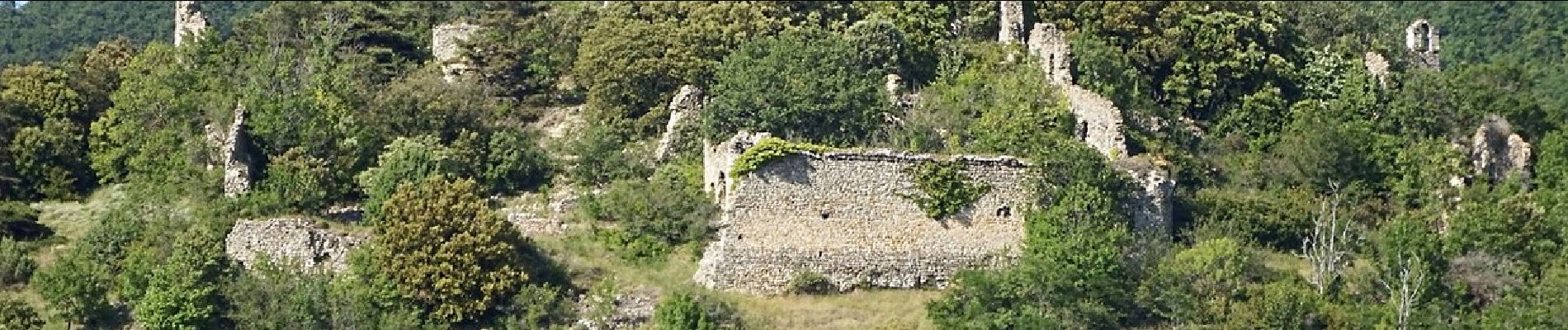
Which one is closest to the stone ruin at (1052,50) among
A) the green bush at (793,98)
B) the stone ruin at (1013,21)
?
the stone ruin at (1013,21)

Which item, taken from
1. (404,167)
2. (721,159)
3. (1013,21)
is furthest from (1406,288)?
(404,167)

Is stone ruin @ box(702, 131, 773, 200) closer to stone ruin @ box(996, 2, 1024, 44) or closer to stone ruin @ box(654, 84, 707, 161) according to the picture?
stone ruin @ box(654, 84, 707, 161)

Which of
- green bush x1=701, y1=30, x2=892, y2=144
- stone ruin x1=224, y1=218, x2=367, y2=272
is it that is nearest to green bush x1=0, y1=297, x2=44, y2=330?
stone ruin x1=224, y1=218, x2=367, y2=272

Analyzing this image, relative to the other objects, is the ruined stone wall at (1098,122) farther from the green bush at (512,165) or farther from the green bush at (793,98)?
the green bush at (512,165)

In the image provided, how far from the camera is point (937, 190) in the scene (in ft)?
134

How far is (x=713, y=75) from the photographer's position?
4747cm

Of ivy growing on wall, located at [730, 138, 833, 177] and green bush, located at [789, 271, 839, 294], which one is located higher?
ivy growing on wall, located at [730, 138, 833, 177]

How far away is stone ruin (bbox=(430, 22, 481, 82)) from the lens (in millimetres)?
49406

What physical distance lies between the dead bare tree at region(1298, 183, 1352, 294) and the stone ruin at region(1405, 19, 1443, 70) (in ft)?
26.1

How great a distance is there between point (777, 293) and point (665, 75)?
8436 millimetres

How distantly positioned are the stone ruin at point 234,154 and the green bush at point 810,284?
9.17m

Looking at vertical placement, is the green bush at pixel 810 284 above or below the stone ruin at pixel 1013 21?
below

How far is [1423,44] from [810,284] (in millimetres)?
18180

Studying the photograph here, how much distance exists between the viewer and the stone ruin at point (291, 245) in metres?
40.4
